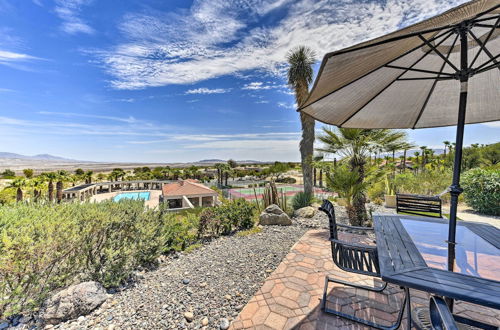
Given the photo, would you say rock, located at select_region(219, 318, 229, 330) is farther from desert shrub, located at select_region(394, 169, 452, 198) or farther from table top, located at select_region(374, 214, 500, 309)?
desert shrub, located at select_region(394, 169, 452, 198)

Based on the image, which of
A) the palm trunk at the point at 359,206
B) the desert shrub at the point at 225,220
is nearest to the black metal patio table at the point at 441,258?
the palm trunk at the point at 359,206

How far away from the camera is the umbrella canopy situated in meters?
1.62

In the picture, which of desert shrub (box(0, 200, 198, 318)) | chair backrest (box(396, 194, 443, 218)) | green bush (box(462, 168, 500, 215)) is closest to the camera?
desert shrub (box(0, 200, 198, 318))

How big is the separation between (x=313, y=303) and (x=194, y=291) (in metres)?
1.39

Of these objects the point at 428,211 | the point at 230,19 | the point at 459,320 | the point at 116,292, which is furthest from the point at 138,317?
the point at 230,19

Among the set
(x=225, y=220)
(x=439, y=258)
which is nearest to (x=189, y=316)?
(x=439, y=258)

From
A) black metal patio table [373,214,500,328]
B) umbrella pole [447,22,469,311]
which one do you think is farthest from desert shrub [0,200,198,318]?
umbrella pole [447,22,469,311]

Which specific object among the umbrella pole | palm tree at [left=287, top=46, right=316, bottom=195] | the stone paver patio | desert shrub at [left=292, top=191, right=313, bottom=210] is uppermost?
palm tree at [left=287, top=46, right=316, bottom=195]

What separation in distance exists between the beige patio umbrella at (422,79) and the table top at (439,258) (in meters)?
0.24

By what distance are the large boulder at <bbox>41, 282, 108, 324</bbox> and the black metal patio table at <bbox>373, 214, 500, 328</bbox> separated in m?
2.85

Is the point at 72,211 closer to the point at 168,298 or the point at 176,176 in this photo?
the point at 168,298

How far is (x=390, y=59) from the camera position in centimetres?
193

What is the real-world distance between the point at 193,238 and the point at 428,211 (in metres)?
4.31

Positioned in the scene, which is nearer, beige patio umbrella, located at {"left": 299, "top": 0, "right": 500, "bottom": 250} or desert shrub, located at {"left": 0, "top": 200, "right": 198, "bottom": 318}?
beige patio umbrella, located at {"left": 299, "top": 0, "right": 500, "bottom": 250}
